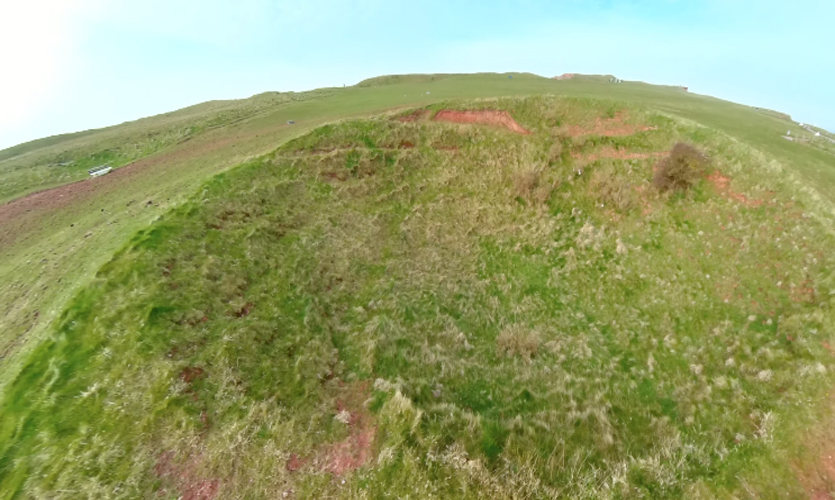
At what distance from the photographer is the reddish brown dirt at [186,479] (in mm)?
8422

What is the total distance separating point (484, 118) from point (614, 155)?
9.84m

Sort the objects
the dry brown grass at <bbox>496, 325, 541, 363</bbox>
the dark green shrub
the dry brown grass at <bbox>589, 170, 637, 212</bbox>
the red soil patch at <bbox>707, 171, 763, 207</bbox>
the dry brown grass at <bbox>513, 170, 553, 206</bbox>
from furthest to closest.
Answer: the dry brown grass at <bbox>513, 170, 553, 206</bbox> → the dry brown grass at <bbox>589, 170, 637, 212</bbox> → the dark green shrub → the red soil patch at <bbox>707, 171, 763, 207</bbox> → the dry brown grass at <bbox>496, 325, 541, 363</bbox>

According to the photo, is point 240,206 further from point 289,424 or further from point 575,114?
point 575,114

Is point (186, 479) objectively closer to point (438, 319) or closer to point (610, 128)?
point (438, 319)

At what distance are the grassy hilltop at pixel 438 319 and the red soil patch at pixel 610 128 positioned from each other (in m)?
0.21

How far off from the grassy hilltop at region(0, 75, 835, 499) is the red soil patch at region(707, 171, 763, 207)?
11 centimetres

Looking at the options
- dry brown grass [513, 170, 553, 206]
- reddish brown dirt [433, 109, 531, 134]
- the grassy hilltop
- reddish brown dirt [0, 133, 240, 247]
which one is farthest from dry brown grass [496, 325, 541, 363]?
reddish brown dirt [0, 133, 240, 247]

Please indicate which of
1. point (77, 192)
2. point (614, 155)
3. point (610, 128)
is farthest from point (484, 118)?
point (77, 192)

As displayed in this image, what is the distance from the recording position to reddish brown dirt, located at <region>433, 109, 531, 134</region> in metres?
26.3

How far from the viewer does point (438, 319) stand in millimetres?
15492

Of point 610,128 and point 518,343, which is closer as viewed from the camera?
point 518,343

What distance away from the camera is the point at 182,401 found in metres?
10.0

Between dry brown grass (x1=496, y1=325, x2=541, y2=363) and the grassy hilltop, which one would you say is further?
dry brown grass (x1=496, y1=325, x2=541, y2=363)

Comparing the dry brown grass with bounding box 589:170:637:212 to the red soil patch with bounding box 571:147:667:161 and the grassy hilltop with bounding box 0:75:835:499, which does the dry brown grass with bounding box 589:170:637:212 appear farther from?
the red soil patch with bounding box 571:147:667:161
